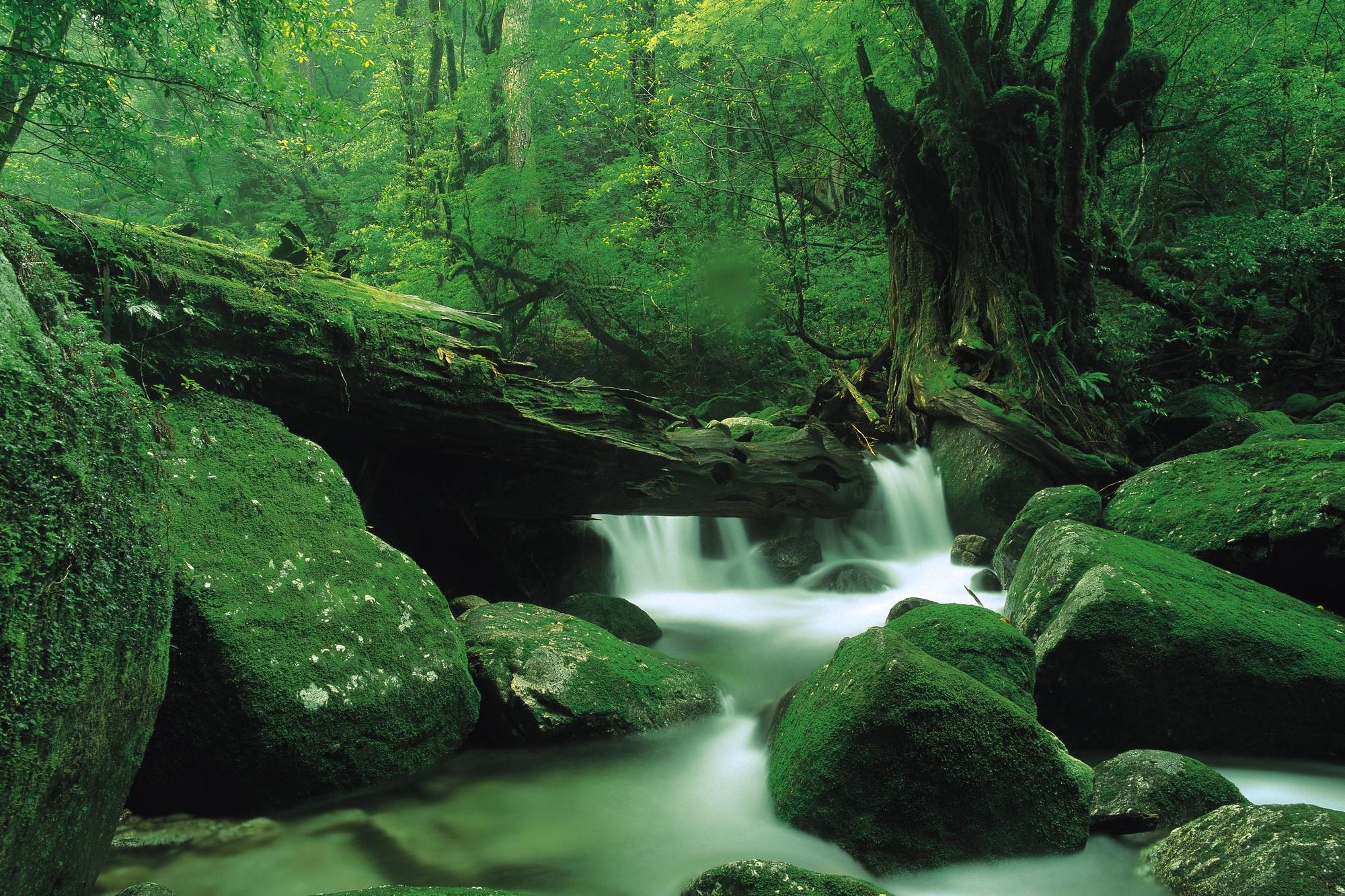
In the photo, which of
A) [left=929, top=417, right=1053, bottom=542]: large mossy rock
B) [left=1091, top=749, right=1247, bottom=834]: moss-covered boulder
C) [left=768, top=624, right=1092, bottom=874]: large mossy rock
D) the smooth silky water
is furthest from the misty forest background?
[left=1091, top=749, right=1247, bottom=834]: moss-covered boulder

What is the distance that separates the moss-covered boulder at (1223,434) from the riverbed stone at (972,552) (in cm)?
222

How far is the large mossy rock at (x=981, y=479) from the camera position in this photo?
345 inches

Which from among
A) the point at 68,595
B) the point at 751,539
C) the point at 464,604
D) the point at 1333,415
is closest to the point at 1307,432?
the point at 1333,415

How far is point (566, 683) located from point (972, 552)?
5.59 metres

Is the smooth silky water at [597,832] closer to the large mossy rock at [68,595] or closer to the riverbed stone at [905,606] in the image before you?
the large mossy rock at [68,595]

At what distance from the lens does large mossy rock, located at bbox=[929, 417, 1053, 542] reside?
8.77m

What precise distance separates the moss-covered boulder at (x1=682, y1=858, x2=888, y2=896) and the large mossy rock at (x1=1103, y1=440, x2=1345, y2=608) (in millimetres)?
4155

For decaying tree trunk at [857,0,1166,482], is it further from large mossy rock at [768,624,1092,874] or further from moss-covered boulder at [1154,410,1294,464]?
large mossy rock at [768,624,1092,874]

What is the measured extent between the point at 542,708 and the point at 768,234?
547 inches

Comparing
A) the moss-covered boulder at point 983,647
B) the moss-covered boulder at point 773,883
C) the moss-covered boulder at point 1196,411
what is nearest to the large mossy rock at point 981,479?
the moss-covered boulder at point 1196,411

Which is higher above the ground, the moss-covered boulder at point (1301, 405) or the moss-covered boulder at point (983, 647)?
the moss-covered boulder at point (1301, 405)

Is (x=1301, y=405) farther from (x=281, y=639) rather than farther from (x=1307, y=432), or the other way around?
(x=281, y=639)

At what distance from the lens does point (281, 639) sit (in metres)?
3.64

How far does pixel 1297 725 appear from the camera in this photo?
4.18 metres
